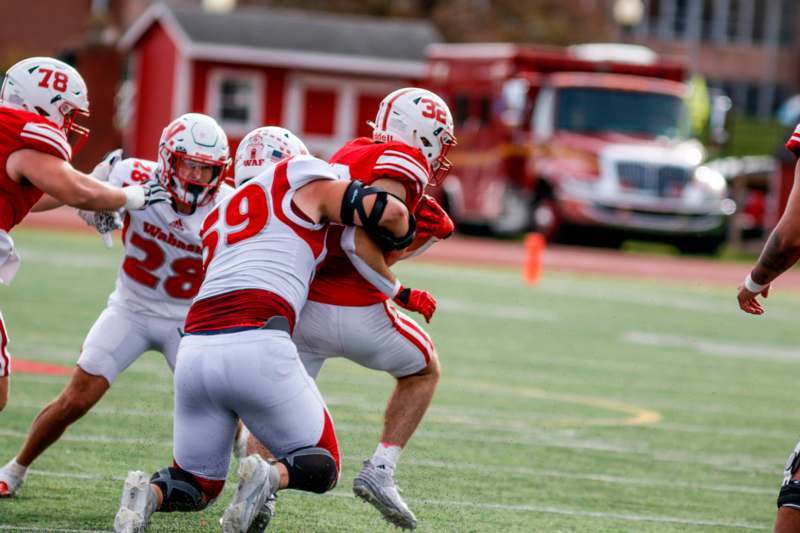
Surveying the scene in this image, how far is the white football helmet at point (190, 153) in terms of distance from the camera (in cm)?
632

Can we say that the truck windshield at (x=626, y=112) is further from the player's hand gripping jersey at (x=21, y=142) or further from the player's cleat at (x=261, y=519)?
the player's cleat at (x=261, y=519)

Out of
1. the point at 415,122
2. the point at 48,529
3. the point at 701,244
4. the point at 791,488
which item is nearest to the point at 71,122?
the point at 415,122

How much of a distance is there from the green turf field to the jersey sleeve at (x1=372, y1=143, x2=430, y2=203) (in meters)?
1.46

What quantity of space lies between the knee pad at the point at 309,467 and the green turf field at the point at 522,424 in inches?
35.7

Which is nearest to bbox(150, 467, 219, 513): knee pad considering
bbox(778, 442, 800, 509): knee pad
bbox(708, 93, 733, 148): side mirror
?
bbox(778, 442, 800, 509): knee pad

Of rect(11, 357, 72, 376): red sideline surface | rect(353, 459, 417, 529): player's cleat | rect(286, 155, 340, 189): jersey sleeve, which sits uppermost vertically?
rect(286, 155, 340, 189): jersey sleeve

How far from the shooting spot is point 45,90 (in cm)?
604

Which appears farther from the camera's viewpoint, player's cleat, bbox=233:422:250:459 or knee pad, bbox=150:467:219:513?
player's cleat, bbox=233:422:250:459

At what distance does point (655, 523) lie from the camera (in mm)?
6859

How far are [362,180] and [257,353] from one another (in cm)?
89

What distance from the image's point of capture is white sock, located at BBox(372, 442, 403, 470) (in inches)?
232

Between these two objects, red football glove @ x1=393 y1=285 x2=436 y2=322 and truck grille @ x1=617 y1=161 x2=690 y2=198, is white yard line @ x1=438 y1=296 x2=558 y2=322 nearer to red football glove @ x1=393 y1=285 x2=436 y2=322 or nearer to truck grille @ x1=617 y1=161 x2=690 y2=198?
truck grille @ x1=617 y1=161 x2=690 y2=198

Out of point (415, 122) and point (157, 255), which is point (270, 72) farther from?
point (415, 122)

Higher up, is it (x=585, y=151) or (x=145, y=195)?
(x=145, y=195)
